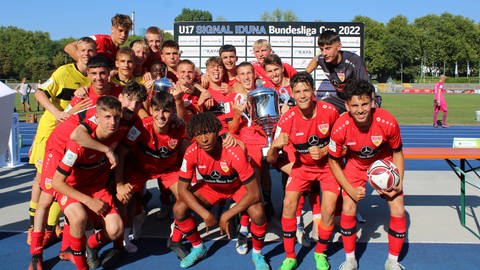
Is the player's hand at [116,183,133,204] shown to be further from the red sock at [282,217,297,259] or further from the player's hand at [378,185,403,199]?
the player's hand at [378,185,403,199]

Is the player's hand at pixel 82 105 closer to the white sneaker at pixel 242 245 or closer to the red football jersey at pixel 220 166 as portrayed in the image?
the red football jersey at pixel 220 166

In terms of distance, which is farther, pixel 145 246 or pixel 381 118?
pixel 145 246

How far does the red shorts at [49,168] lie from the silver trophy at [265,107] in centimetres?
184

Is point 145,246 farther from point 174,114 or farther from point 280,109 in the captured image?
point 280,109

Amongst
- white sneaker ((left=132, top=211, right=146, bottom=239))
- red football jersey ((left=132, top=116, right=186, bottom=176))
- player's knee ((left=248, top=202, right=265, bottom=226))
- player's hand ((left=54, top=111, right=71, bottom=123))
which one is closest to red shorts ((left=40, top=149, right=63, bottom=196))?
player's hand ((left=54, top=111, right=71, bottom=123))

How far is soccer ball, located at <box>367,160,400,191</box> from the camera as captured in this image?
12.0ft

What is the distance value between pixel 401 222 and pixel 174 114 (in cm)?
227

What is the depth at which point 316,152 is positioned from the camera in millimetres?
3969

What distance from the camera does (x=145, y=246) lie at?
14.8ft

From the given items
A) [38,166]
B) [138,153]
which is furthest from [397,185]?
[38,166]

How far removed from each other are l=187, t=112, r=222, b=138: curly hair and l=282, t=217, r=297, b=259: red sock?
3.37 feet

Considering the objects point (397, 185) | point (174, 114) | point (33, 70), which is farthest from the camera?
point (33, 70)

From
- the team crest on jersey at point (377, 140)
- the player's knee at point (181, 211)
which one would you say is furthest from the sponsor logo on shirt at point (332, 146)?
the player's knee at point (181, 211)

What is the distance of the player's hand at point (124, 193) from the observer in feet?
13.4
